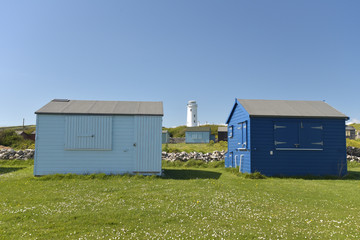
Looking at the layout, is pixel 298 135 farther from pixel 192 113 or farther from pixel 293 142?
pixel 192 113

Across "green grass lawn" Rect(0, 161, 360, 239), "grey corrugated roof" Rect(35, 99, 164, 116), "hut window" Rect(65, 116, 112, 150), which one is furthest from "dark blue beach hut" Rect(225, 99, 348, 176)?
"hut window" Rect(65, 116, 112, 150)

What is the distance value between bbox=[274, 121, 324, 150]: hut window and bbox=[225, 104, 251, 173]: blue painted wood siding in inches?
66.4

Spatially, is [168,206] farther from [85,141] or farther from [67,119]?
[67,119]

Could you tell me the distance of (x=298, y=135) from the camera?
15734 millimetres

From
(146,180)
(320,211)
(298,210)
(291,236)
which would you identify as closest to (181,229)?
(291,236)

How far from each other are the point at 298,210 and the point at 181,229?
3887 millimetres

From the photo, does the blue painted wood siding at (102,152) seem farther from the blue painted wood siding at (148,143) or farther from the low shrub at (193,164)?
the low shrub at (193,164)

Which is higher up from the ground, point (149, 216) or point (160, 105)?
point (160, 105)

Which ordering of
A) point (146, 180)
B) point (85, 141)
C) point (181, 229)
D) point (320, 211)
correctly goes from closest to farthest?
point (181, 229) < point (320, 211) < point (146, 180) < point (85, 141)

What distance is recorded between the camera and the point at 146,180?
13.2m

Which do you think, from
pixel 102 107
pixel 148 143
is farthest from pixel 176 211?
pixel 102 107

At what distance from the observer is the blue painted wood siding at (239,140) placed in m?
15.8

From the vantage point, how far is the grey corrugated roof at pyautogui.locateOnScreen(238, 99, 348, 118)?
1589cm

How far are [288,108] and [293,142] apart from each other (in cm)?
253
